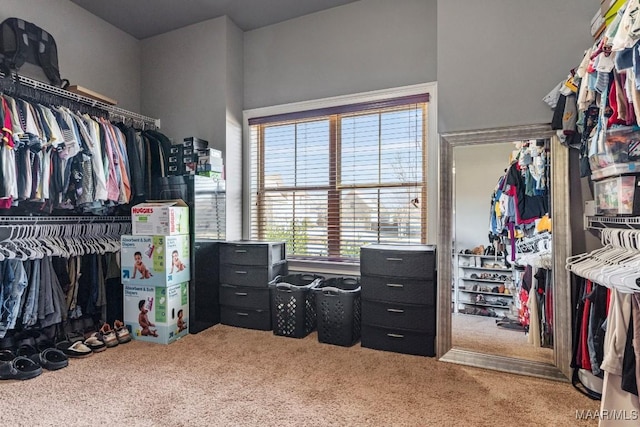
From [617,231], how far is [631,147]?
45cm

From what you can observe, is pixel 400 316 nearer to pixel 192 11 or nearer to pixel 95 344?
pixel 95 344

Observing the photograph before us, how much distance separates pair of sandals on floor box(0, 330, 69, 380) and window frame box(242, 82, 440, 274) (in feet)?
6.19

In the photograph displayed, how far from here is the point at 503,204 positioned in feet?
8.43

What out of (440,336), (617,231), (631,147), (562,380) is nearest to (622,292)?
(617,231)

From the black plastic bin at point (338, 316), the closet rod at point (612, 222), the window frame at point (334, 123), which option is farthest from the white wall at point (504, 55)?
the black plastic bin at point (338, 316)

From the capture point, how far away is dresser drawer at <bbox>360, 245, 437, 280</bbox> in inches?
105

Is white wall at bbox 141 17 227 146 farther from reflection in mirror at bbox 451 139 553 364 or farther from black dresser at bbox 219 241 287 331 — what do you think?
reflection in mirror at bbox 451 139 553 364

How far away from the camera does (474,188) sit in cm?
262

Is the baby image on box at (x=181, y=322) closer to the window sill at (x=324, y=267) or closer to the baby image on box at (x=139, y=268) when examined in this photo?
the baby image on box at (x=139, y=268)

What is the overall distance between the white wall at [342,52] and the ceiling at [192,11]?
0.11 metres

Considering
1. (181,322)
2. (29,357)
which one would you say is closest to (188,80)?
(181,322)

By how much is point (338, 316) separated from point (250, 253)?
1009mm

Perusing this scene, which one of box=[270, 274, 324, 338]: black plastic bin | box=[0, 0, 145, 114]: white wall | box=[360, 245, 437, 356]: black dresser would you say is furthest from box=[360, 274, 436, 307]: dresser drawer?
box=[0, 0, 145, 114]: white wall

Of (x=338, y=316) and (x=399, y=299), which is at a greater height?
(x=399, y=299)
